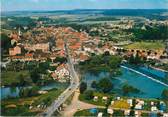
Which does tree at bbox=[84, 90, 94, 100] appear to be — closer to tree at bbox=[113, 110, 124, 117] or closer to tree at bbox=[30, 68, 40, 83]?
tree at bbox=[113, 110, 124, 117]

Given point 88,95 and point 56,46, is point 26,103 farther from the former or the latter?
point 56,46

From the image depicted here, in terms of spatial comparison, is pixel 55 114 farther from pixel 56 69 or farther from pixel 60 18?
pixel 60 18

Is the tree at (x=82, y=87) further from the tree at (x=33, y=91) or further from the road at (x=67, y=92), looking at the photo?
the tree at (x=33, y=91)

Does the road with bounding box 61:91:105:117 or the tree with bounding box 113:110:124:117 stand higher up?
the road with bounding box 61:91:105:117

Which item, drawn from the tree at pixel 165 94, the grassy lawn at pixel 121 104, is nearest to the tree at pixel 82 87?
the grassy lawn at pixel 121 104

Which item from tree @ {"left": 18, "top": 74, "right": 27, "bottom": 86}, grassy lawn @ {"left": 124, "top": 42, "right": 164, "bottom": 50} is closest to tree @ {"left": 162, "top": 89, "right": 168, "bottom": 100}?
grassy lawn @ {"left": 124, "top": 42, "right": 164, "bottom": 50}

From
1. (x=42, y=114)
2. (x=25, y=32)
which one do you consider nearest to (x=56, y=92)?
(x=42, y=114)
